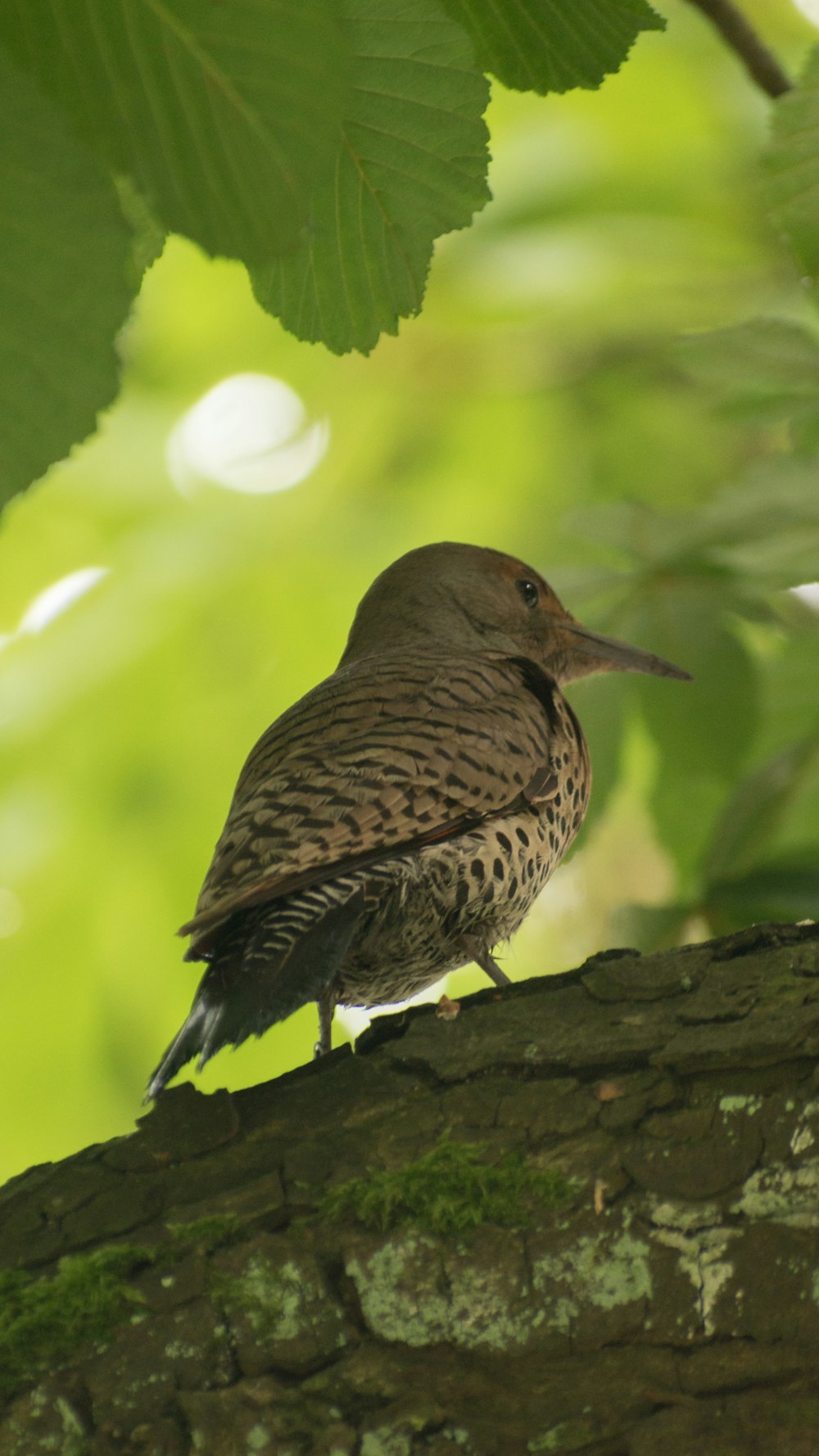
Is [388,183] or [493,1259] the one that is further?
[493,1259]

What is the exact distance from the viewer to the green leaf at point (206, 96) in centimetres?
111

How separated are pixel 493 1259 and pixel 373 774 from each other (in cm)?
101

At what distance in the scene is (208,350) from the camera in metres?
4.98

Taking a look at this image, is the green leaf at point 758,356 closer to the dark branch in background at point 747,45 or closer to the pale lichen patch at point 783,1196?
the dark branch in background at point 747,45

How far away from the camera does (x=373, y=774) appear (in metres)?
2.66

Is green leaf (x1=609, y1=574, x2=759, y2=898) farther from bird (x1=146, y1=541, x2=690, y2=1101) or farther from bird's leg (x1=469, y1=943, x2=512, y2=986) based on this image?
bird's leg (x1=469, y1=943, x2=512, y2=986)

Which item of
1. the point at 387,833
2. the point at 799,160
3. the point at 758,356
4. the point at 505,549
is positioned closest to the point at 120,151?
the point at 799,160

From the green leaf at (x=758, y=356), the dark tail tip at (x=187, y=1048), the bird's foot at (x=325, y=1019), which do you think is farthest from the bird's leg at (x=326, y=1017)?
the green leaf at (x=758, y=356)

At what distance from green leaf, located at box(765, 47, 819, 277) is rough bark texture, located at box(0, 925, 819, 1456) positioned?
0.99 m

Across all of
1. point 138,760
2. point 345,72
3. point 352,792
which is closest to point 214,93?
point 345,72

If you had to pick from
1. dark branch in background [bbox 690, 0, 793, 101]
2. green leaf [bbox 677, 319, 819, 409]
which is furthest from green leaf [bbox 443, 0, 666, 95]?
green leaf [bbox 677, 319, 819, 409]

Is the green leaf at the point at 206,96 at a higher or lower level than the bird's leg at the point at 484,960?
higher

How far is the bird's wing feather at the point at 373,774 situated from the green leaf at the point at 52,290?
1150 millimetres

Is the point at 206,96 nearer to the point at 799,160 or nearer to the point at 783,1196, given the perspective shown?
the point at 799,160
